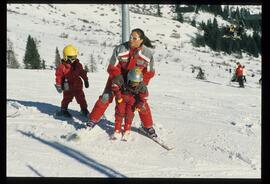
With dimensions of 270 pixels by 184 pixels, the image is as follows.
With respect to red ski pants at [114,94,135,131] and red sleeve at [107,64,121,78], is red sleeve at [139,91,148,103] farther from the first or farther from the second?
red sleeve at [107,64,121,78]

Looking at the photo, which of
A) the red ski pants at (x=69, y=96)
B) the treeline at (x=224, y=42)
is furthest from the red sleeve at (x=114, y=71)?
the treeline at (x=224, y=42)

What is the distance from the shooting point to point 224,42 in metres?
36.8

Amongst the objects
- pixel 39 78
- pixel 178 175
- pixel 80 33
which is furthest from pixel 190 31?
pixel 178 175

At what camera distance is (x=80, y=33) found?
108ft

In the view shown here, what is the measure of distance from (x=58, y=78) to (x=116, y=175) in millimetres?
2246

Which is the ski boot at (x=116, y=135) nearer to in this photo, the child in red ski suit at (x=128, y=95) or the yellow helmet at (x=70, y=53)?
the child in red ski suit at (x=128, y=95)

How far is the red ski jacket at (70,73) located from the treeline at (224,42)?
2886 centimetres

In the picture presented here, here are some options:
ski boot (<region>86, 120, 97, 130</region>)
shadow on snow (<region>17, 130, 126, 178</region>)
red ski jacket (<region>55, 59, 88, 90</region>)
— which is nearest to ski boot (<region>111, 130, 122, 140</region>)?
ski boot (<region>86, 120, 97, 130</region>)

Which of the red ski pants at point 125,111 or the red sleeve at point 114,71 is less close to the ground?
the red sleeve at point 114,71

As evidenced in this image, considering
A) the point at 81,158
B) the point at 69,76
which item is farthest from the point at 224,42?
the point at 81,158

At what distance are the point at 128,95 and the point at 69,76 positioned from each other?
130 centimetres

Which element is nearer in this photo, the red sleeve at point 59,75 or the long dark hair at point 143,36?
the long dark hair at point 143,36

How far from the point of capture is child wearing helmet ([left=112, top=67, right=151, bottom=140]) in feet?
19.8

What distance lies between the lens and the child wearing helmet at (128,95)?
6.03 m
